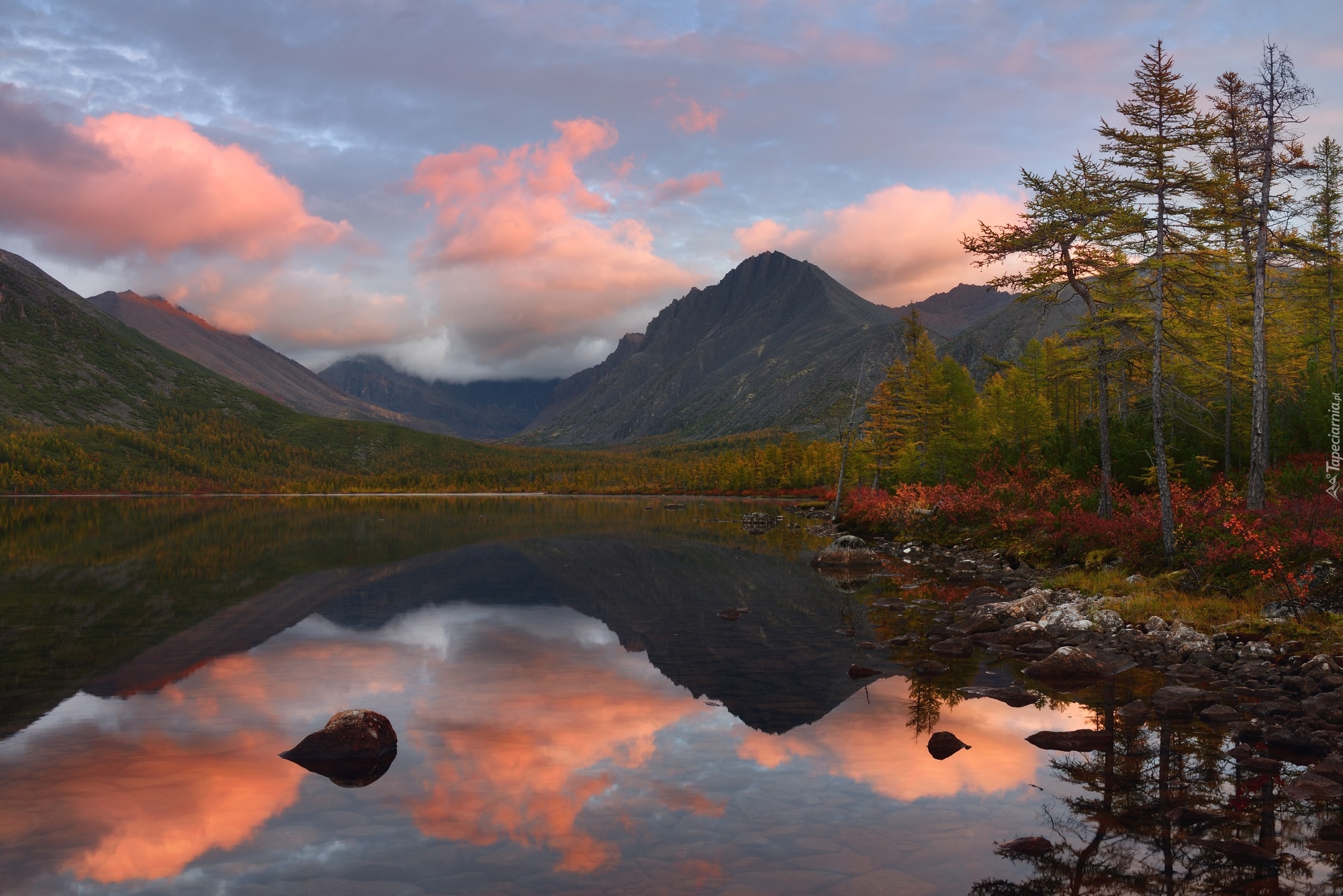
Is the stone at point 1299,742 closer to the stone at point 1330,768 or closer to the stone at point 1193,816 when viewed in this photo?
the stone at point 1330,768

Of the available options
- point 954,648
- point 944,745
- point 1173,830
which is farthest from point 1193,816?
point 954,648

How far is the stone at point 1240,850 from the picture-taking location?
10.3 meters

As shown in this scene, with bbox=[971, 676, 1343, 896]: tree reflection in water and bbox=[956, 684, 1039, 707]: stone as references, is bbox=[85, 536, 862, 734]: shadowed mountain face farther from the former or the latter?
bbox=[971, 676, 1343, 896]: tree reflection in water

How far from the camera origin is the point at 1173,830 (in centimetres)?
1130

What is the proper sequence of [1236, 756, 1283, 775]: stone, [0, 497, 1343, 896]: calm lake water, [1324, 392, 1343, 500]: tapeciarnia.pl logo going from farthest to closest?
1. [1324, 392, 1343, 500]: tapeciarnia.pl logo
2. [1236, 756, 1283, 775]: stone
3. [0, 497, 1343, 896]: calm lake water

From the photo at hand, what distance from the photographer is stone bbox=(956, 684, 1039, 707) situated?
1869 centimetres

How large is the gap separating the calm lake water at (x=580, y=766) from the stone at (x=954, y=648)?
0.66 metres

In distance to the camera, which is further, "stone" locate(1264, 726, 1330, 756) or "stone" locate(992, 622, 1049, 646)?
"stone" locate(992, 622, 1049, 646)

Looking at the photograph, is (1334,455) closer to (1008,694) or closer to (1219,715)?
(1219,715)

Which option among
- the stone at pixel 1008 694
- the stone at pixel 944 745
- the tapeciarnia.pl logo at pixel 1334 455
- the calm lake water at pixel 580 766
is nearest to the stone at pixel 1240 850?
the calm lake water at pixel 580 766

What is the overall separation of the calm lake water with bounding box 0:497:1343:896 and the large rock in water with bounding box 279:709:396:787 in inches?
20.1

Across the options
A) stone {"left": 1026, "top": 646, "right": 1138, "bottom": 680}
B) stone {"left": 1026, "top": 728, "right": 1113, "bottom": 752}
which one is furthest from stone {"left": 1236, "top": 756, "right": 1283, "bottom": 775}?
stone {"left": 1026, "top": 646, "right": 1138, "bottom": 680}

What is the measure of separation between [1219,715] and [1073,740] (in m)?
3.42

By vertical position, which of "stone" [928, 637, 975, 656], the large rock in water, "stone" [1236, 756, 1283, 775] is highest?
"stone" [1236, 756, 1283, 775]
